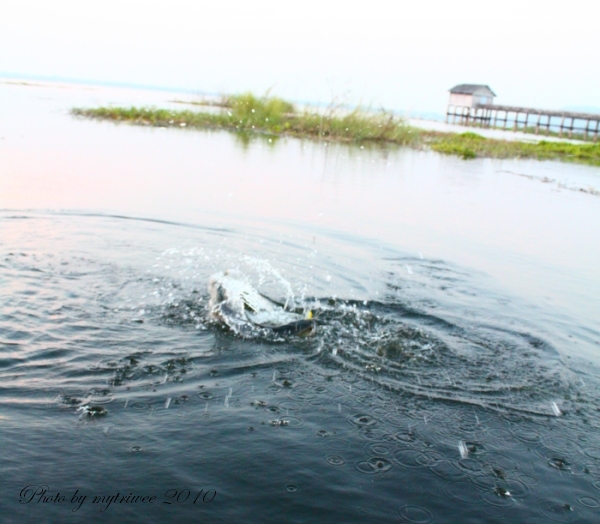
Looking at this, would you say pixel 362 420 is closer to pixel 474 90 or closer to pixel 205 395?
pixel 205 395

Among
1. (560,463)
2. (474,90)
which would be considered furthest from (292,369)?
(474,90)

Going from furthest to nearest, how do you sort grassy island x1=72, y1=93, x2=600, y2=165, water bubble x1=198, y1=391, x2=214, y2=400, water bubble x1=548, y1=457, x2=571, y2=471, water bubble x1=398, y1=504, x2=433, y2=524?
grassy island x1=72, y1=93, x2=600, y2=165
water bubble x1=198, y1=391, x2=214, y2=400
water bubble x1=548, y1=457, x2=571, y2=471
water bubble x1=398, y1=504, x2=433, y2=524

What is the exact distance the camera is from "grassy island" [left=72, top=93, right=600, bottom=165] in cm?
2834

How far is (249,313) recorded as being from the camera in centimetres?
591

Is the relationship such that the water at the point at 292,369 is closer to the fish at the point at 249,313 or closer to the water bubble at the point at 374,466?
the water bubble at the point at 374,466

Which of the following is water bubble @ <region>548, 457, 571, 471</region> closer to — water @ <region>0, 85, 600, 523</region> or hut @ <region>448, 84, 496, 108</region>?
water @ <region>0, 85, 600, 523</region>

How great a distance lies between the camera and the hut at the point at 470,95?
217 feet

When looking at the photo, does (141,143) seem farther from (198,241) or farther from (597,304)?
A: (597,304)

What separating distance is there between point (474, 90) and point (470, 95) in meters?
0.90

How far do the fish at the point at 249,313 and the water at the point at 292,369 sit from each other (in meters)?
0.12

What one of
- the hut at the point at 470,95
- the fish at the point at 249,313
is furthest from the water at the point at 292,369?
the hut at the point at 470,95

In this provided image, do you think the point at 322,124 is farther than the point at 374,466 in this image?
Yes

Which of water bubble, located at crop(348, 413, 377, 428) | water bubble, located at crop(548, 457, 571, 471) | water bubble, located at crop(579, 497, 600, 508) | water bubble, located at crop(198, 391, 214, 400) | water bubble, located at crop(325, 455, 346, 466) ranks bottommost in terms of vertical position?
water bubble, located at crop(548, 457, 571, 471)

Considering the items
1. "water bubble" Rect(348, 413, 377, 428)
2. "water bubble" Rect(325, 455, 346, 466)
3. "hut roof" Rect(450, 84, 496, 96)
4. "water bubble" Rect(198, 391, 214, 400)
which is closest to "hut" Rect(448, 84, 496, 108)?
"hut roof" Rect(450, 84, 496, 96)
